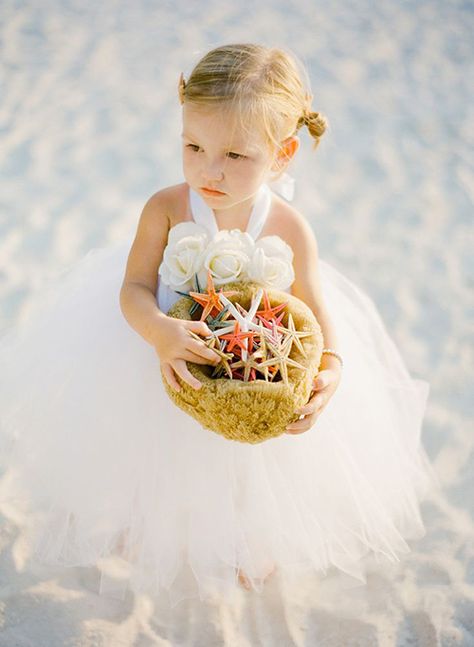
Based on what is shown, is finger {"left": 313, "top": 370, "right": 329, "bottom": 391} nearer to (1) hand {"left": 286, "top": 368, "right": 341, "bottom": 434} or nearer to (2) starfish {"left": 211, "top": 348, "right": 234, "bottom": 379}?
(1) hand {"left": 286, "top": 368, "right": 341, "bottom": 434}

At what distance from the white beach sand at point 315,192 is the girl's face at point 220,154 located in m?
0.40

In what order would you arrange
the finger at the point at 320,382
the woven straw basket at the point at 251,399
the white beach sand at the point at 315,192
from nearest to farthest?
the woven straw basket at the point at 251,399 < the finger at the point at 320,382 < the white beach sand at the point at 315,192

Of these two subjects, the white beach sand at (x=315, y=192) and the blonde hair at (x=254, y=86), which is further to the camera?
the white beach sand at (x=315, y=192)

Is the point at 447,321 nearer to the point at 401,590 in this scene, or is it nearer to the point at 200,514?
the point at 401,590

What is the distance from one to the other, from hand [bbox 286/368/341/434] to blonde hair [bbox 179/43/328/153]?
0.62m

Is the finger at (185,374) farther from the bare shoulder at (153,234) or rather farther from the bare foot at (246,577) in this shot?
the bare foot at (246,577)

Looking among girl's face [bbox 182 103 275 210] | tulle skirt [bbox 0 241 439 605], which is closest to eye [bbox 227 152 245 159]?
girl's face [bbox 182 103 275 210]

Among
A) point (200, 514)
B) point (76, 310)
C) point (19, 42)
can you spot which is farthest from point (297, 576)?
point (19, 42)

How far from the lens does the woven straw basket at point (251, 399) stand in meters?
1.45

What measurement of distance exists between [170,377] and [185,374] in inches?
3.3

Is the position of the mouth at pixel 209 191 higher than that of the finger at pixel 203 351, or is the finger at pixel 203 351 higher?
the mouth at pixel 209 191

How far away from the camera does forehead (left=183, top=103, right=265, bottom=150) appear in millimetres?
1721

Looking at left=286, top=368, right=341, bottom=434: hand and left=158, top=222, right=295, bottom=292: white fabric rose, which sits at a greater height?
left=158, top=222, right=295, bottom=292: white fabric rose

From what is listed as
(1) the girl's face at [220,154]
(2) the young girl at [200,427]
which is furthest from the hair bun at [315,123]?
(1) the girl's face at [220,154]
